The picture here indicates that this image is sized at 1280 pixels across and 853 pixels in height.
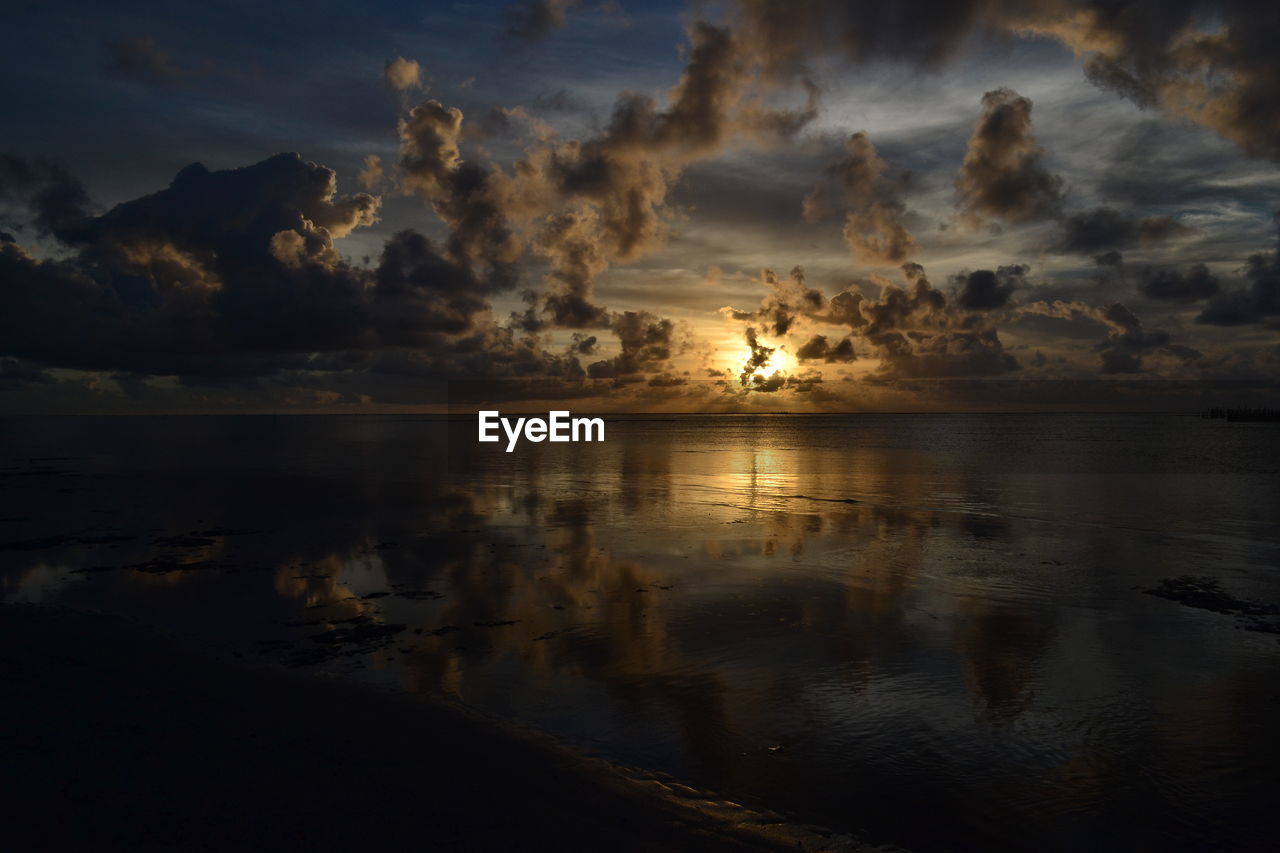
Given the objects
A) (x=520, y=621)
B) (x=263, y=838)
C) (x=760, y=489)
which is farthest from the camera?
(x=760, y=489)

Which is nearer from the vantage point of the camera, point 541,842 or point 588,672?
point 541,842

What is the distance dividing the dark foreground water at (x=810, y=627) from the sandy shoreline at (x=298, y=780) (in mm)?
1266

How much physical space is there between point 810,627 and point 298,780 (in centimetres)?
1217

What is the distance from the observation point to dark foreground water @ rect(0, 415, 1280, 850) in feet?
35.2

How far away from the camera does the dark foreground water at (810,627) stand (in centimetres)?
1073

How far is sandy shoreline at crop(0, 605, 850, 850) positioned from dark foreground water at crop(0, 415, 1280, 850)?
4.15ft

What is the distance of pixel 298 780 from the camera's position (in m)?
9.39

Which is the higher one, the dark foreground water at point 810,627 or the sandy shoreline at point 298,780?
the sandy shoreline at point 298,780

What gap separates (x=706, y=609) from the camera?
19.9 metres

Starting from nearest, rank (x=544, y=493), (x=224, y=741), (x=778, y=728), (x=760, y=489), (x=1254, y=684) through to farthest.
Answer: (x=224, y=741)
(x=778, y=728)
(x=1254, y=684)
(x=544, y=493)
(x=760, y=489)

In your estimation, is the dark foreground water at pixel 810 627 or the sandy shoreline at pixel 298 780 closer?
the sandy shoreline at pixel 298 780

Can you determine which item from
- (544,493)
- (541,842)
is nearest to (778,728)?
(541,842)

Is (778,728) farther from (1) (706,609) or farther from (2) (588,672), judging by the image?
(1) (706,609)

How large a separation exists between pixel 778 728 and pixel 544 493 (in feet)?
120
